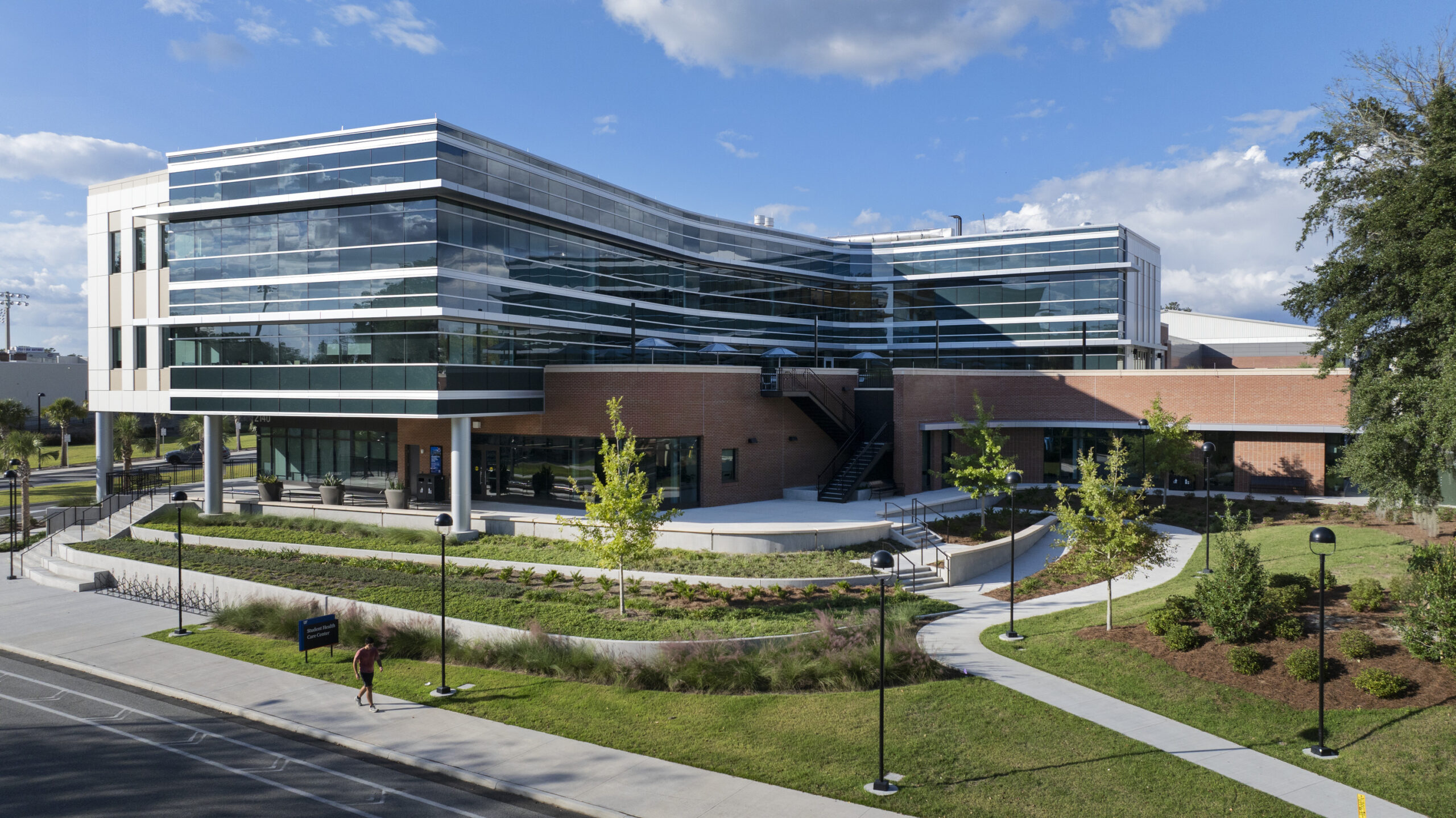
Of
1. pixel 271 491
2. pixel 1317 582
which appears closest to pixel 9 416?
pixel 271 491

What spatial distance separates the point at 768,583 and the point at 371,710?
10465mm

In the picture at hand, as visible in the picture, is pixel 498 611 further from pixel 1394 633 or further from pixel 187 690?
pixel 1394 633

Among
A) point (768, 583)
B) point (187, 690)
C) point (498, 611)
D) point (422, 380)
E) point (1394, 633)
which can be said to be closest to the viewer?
point (1394, 633)

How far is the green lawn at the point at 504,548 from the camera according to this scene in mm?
23156

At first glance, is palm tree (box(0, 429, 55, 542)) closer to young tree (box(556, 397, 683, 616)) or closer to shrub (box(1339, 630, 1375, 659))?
young tree (box(556, 397, 683, 616))

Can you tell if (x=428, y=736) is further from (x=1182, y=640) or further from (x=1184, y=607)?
(x=1184, y=607)

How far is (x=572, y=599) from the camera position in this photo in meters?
21.1

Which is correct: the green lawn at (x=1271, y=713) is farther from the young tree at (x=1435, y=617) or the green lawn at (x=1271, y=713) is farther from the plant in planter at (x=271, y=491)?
the plant in planter at (x=271, y=491)

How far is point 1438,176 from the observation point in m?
17.9

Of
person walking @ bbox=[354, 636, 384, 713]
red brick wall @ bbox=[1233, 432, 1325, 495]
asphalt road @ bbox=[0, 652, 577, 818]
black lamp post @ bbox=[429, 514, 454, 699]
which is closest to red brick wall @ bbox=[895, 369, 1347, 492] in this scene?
red brick wall @ bbox=[1233, 432, 1325, 495]

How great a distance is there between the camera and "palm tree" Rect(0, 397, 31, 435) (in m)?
37.6

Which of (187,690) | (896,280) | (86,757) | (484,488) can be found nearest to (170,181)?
(484,488)

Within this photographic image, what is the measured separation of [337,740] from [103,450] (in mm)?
31637

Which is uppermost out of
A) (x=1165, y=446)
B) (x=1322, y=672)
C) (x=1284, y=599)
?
(x=1165, y=446)
